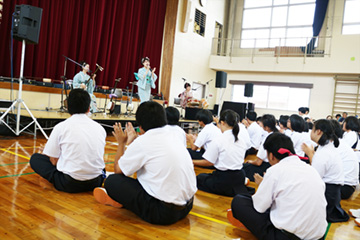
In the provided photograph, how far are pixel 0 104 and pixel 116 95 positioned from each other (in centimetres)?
274

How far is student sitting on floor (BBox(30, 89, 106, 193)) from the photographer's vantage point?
200 cm

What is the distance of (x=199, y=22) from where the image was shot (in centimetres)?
1088

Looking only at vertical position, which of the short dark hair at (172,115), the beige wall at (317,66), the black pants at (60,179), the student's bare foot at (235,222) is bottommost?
the student's bare foot at (235,222)

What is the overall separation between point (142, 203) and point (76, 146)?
0.65m

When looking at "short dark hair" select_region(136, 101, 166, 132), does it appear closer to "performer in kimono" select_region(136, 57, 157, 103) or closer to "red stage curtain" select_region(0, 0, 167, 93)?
"performer in kimono" select_region(136, 57, 157, 103)

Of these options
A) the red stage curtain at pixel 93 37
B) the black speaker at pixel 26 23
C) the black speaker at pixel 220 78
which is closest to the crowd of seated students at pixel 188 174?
the black speaker at pixel 26 23

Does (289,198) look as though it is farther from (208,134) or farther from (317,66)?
(317,66)

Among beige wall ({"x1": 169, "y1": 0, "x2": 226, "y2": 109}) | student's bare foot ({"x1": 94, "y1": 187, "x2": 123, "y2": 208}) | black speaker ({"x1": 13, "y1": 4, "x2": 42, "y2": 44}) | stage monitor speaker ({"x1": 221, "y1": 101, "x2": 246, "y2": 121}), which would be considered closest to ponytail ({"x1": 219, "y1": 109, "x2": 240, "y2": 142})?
student's bare foot ({"x1": 94, "y1": 187, "x2": 123, "y2": 208})

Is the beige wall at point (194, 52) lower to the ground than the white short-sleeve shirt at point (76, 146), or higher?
higher

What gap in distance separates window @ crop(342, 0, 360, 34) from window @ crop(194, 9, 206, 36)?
507 centimetres

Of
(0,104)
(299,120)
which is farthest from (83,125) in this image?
(0,104)

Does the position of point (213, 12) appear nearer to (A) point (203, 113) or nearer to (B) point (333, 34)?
(B) point (333, 34)

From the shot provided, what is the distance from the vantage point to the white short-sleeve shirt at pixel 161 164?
158cm

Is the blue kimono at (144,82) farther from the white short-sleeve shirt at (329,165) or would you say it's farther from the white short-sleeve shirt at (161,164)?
the white short-sleeve shirt at (161,164)
